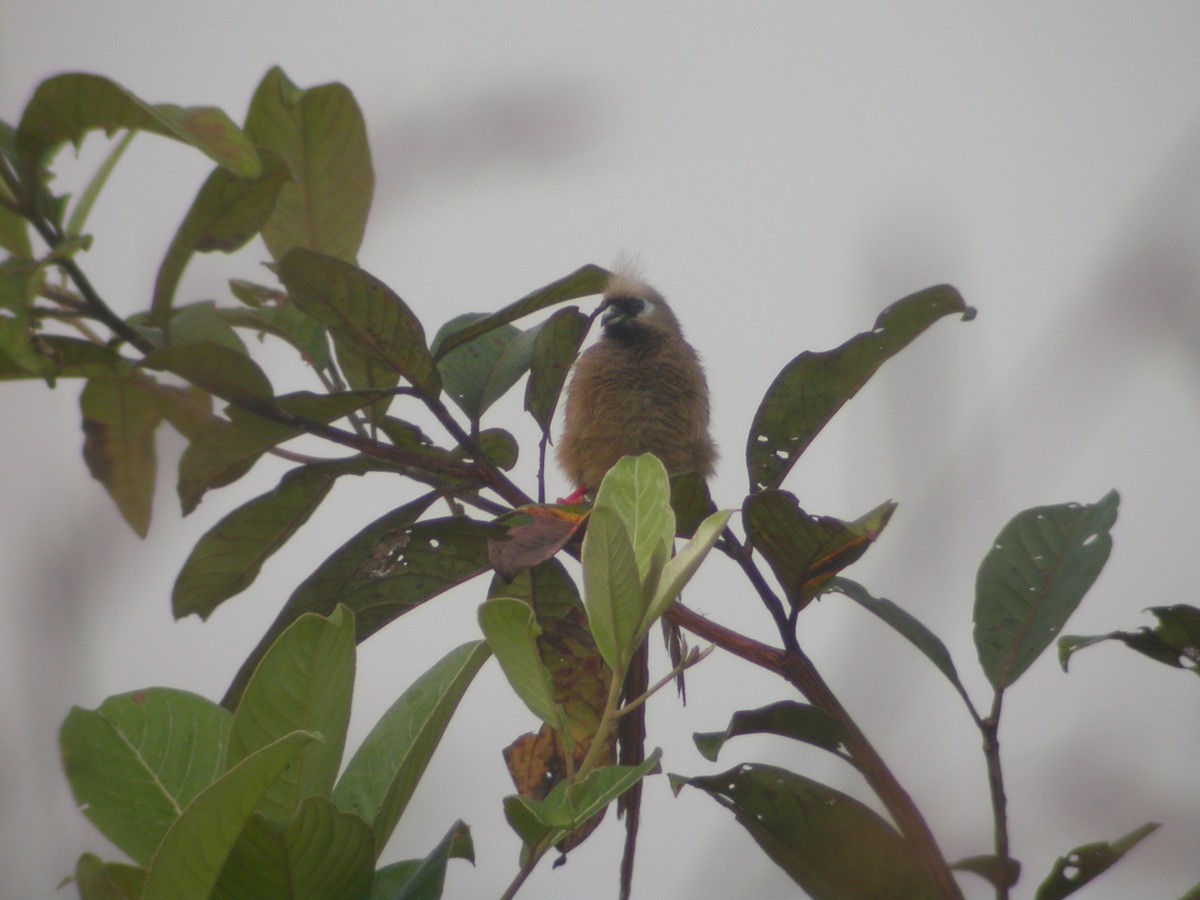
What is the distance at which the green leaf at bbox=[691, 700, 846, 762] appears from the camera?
1009 millimetres

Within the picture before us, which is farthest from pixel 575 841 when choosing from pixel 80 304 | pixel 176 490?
pixel 80 304

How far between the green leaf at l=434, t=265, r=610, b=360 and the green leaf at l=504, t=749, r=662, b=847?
0.49m

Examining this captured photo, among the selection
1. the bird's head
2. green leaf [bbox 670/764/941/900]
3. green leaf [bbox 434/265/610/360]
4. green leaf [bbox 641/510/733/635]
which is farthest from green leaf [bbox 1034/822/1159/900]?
the bird's head

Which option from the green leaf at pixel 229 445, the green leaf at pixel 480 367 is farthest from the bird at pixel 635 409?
the green leaf at pixel 229 445

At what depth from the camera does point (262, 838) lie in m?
0.72

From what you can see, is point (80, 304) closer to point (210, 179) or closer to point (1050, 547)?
point (210, 179)

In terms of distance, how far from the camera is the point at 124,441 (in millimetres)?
1393

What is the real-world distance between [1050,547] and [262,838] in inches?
32.6

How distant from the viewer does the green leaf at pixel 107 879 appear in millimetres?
821

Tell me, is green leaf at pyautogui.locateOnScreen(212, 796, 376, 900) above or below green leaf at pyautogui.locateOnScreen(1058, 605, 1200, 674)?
below

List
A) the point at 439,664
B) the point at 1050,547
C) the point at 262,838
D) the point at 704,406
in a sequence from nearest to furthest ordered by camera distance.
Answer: the point at 262,838 → the point at 439,664 → the point at 1050,547 → the point at 704,406

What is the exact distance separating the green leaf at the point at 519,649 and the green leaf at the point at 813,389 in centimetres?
35

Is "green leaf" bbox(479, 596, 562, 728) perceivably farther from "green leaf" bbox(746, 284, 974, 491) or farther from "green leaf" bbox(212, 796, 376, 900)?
"green leaf" bbox(746, 284, 974, 491)

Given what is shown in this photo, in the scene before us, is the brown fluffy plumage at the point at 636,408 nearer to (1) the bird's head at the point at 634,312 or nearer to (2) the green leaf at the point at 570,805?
(1) the bird's head at the point at 634,312
